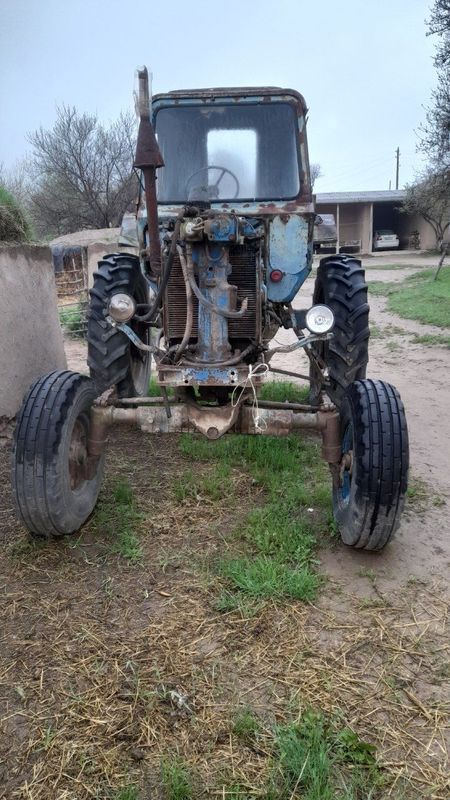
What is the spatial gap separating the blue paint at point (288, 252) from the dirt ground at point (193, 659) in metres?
1.59

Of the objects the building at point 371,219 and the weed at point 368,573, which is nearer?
the weed at point 368,573

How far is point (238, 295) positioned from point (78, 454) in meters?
1.31

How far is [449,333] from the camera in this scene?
9.48 metres

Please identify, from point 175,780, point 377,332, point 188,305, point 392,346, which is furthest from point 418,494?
point 377,332

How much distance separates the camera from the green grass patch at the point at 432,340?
8.80m

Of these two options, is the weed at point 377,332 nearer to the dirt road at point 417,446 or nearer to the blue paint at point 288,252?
the dirt road at point 417,446

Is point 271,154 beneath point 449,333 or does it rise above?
above

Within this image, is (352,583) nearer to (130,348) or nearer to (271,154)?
(130,348)

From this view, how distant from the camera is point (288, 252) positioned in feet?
13.7

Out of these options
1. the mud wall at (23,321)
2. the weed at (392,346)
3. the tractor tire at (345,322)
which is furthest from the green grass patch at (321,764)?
the weed at (392,346)

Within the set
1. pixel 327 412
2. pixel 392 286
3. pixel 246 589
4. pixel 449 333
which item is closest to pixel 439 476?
pixel 327 412

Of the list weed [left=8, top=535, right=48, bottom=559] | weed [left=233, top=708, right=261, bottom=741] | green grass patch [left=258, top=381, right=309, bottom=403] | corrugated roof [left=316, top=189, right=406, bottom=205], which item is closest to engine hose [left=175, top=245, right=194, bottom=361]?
weed [left=8, top=535, right=48, bottom=559]

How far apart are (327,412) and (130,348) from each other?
2.12 metres

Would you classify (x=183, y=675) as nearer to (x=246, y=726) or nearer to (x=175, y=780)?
(x=246, y=726)
